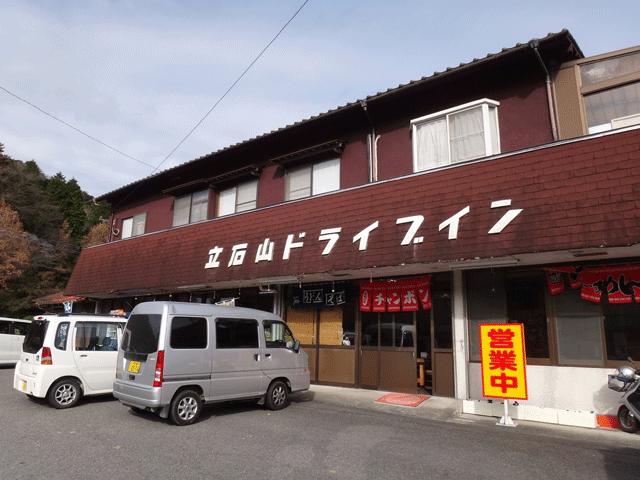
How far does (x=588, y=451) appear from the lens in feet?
Result: 20.2

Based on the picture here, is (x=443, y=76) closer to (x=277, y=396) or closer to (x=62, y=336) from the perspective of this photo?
(x=277, y=396)

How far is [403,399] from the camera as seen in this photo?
32.2 ft

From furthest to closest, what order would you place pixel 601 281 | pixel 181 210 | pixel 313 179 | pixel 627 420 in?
1. pixel 181 210
2. pixel 313 179
3. pixel 601 281
4. pixel 627 420

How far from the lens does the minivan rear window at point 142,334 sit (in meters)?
7.41

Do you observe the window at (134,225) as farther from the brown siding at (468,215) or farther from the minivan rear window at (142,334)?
the minivan rear window at (142,334)

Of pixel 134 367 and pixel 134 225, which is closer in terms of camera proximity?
pixel 134 367

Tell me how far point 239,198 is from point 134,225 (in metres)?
7.24

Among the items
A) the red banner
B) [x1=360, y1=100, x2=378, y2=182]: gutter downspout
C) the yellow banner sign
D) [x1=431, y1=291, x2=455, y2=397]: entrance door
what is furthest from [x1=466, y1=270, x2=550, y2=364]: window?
[x1=360, y1=100, x2=378, y2=182]: gutter downspout

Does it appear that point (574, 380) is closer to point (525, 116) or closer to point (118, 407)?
point (525, 116)

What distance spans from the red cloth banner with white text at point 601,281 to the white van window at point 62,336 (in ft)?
32.9

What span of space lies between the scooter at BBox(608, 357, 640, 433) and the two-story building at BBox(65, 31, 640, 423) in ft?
2.08

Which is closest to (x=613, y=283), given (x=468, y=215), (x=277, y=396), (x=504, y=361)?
(x=504, y=361)

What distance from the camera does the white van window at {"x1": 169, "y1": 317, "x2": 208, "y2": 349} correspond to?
7.45m

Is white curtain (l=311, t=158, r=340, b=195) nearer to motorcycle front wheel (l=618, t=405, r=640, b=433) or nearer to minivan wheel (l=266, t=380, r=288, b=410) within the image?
minivan wheel (l=266, t=380, r=288, b=410)
